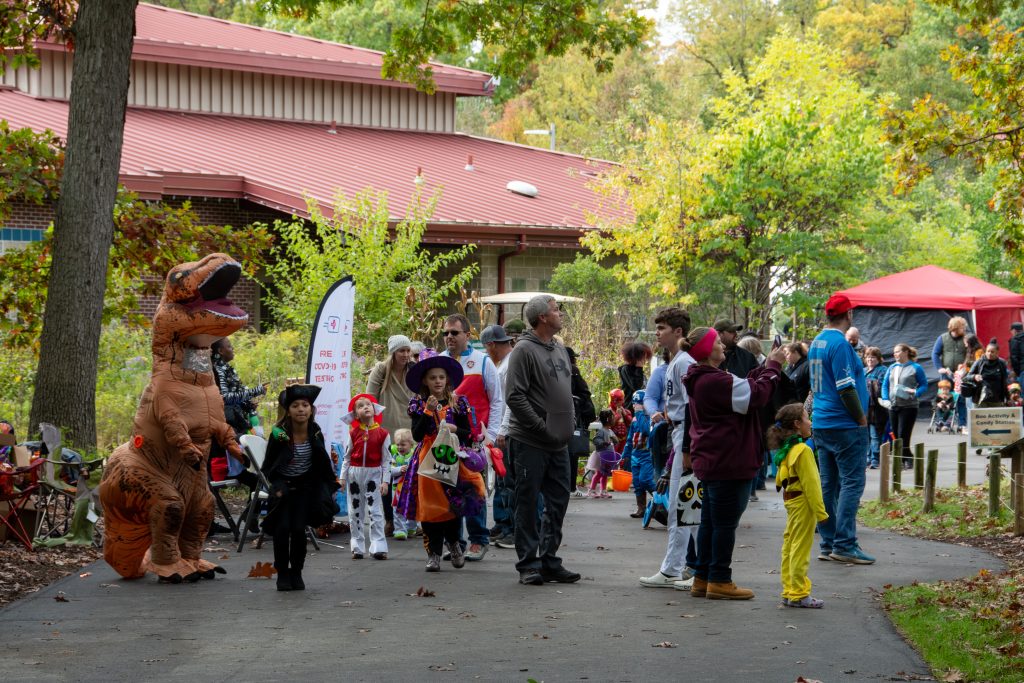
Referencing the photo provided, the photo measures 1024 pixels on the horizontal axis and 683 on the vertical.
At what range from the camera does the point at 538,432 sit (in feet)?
30.3

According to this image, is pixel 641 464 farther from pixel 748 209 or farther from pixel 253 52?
pixel 253 52

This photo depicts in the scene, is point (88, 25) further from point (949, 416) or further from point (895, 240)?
point (895, 240)

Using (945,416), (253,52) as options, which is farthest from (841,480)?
(253,52)

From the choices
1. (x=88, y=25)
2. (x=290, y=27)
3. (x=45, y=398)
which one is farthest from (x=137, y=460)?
(x=290, y=27)

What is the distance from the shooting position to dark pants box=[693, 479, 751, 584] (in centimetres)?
841

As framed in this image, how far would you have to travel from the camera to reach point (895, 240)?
37.0 metres

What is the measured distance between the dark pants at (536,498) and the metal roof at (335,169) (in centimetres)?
1165

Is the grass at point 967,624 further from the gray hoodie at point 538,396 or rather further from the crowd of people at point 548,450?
the gray hoodie at point 538,396

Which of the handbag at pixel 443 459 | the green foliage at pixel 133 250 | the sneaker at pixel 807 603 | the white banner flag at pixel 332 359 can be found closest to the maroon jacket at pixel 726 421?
the sneaker at pixel 807 603

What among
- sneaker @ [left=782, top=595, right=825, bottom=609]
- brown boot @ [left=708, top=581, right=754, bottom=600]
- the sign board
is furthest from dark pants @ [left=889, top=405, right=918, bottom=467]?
sneaker @ [left=782, top=595, right=825, bottom=609]

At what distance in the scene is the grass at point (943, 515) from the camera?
11.9 meters

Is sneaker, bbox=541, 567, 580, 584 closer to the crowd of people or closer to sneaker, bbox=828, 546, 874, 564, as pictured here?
the crowd of people

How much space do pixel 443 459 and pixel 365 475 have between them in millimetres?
1056

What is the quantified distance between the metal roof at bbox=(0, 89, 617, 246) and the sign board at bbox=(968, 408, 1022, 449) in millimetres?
9620
